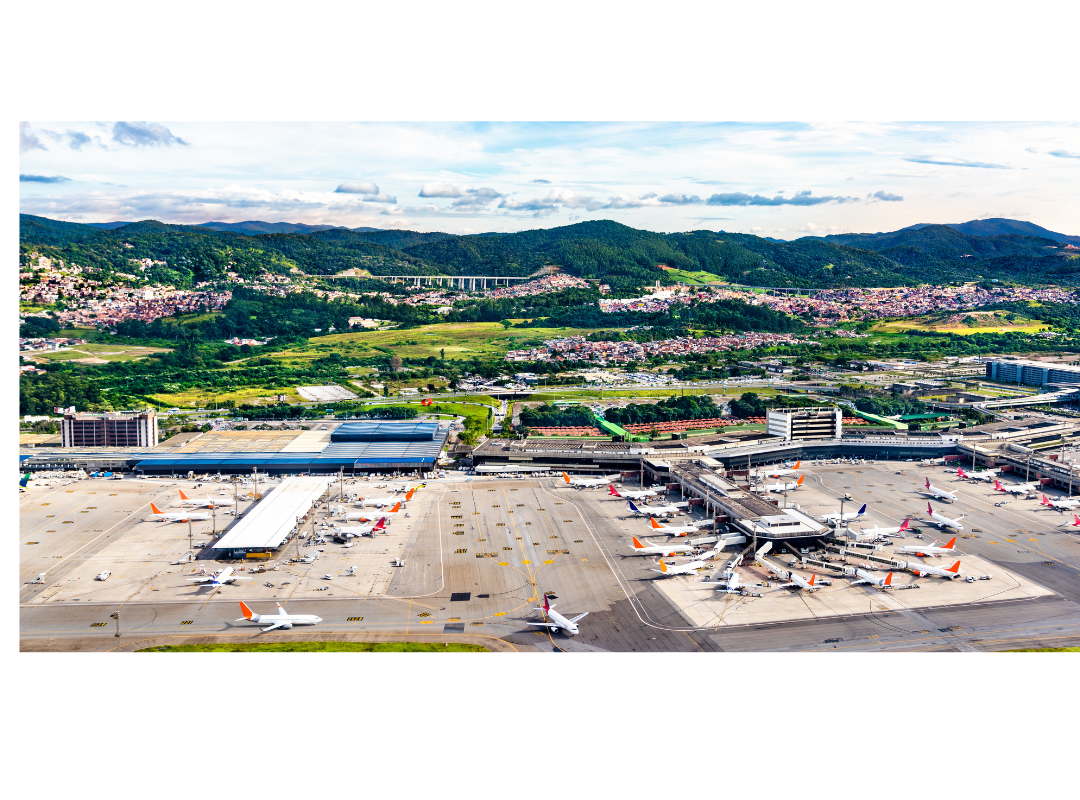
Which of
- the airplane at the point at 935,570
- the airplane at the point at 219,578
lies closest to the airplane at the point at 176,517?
the airplane at the point at 219,578

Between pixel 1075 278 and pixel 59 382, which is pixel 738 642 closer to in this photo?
pixel 59 382

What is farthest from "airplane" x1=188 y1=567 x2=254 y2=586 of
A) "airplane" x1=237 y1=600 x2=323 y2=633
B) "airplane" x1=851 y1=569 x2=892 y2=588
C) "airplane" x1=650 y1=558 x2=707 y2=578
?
"airplane" x1=851 y1=569 x2=892 y2=588

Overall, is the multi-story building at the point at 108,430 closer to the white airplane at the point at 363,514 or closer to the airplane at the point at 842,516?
the white airplane at the point at 363,514

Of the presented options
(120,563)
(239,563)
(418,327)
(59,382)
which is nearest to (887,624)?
(239,563)

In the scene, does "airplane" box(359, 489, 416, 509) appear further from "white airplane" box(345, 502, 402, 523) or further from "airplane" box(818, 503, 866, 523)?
"airplane" box(818, 503, 866, 523)

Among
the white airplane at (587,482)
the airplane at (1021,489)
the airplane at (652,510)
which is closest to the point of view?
the airplane at (652,510)

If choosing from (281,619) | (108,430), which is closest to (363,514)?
(281,619)
